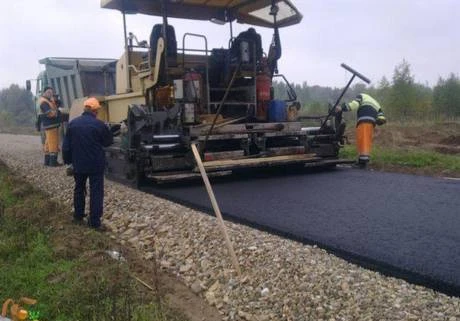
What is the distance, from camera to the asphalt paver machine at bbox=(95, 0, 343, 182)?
6746 mm

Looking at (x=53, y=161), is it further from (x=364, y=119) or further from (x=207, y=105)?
(x=364, y=119)

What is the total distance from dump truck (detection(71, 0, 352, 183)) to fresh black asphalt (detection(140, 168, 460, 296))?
15.0 inches

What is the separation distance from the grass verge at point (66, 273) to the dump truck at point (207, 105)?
5.88 ft

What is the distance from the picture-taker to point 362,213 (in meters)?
4.65

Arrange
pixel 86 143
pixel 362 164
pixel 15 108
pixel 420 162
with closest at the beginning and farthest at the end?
pixel 86 143, pixel 362 164, pixel 420 162, pixel 15 108

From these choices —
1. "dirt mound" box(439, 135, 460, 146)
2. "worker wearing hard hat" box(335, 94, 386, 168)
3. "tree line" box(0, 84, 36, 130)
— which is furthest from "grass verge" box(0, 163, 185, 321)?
"tree line" box(0, 84, 36, 130)

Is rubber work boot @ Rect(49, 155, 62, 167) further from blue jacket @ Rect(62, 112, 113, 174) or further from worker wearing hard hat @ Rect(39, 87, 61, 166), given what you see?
blue jacket @ Rect(62, 112, 113, 174)

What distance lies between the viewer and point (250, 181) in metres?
6.86

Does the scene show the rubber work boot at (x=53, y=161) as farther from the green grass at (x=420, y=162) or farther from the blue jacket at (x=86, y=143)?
the green grass at (x=420, y=162)

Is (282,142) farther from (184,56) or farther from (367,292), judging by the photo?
(367,292)

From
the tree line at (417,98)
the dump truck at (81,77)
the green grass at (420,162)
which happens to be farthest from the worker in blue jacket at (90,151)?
the tree line at (417,98)

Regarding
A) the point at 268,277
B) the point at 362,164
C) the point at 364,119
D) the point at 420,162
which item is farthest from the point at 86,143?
the point at 420,162

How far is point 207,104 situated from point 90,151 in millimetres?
2764

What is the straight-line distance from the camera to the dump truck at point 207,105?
22.1ft
